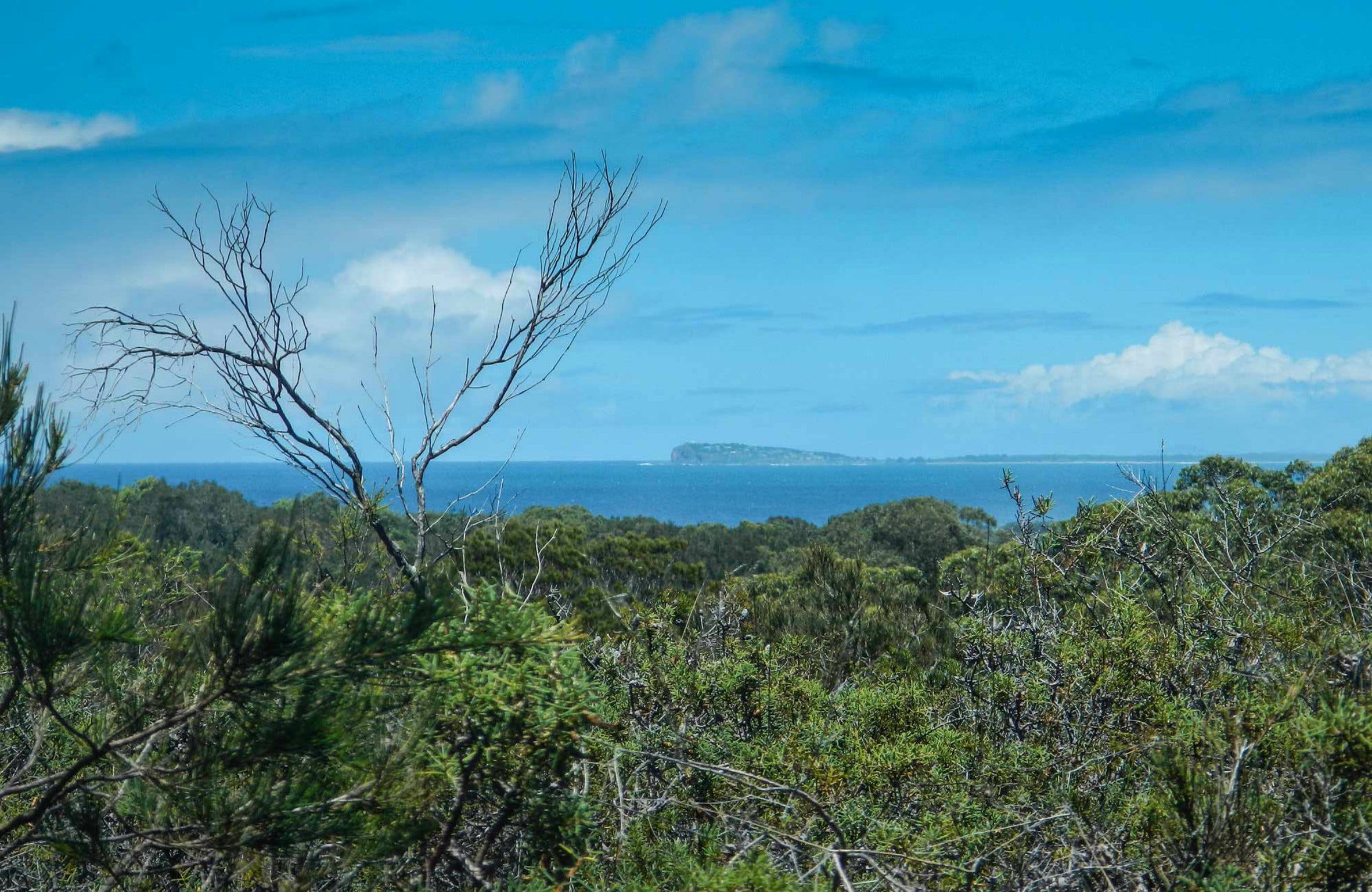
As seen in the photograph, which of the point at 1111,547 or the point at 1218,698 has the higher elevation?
the point at 1111,547

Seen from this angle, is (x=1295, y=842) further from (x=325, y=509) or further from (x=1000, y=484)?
(x=325, y=509)

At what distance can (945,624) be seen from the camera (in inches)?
465

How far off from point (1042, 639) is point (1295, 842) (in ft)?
7.84

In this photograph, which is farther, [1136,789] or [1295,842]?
[1136,789]

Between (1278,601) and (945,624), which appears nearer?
(1278,601)

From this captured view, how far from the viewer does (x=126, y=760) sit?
7.36 feet

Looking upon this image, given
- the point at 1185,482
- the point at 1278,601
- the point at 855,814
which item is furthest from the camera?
the point at 1185,482

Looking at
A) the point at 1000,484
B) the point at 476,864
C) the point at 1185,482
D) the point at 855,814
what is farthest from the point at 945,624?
the point at 1185,482

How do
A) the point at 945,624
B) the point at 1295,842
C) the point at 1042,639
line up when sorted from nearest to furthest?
1. the point at 1295,842
2. the point at 1042,639
3. the point at 945,624

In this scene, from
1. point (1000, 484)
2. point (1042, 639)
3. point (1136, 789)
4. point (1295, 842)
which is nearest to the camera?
point (1295, 842)

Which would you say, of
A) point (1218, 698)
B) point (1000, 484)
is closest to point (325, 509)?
point (1000, 484)

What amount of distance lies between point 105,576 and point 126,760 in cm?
42

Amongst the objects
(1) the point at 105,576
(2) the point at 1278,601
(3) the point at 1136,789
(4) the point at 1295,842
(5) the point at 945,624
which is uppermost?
(1) the point at 105,576

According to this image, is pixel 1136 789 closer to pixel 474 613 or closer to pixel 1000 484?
pixel 1000 484
